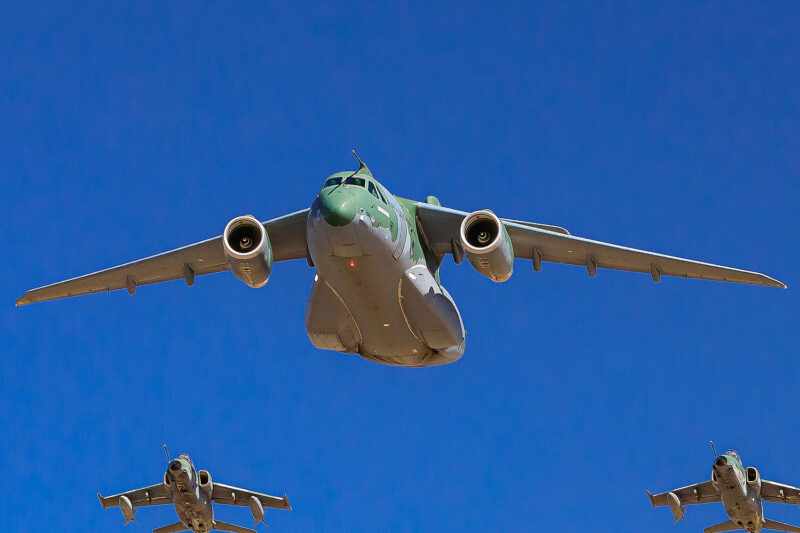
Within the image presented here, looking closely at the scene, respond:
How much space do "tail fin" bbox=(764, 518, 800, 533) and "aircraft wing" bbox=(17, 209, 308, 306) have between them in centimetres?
1438

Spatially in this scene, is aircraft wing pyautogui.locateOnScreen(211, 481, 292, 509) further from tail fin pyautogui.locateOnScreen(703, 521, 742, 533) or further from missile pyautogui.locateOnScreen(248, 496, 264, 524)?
tail fin pyautogui.locateOnScreen(703, 521, 742, 533)

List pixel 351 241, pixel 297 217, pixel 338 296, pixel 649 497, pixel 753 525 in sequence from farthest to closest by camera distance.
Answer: pixel 649 497, pixel 753 525, pixel 297 217, pixel 338 296, pixel 351 241

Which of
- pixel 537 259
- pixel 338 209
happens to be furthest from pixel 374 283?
pixel 537 259

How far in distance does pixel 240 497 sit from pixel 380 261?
14266 mm

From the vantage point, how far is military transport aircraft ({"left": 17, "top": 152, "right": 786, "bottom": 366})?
76.8 feet

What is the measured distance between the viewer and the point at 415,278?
24688 millimetres

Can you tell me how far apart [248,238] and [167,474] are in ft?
38.7

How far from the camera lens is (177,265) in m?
27.6

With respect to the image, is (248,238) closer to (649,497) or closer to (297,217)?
(297,217)

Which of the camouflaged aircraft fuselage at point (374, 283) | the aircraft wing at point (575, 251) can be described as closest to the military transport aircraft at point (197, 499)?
the camouflaged aircraft fuselage at point (374, 283)

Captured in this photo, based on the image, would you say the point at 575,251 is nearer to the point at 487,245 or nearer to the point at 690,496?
the point at 487,245

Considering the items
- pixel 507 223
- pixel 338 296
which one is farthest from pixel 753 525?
pixel 338 296

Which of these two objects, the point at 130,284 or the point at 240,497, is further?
the point at 240,497

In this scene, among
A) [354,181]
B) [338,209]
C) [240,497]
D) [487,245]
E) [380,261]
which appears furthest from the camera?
[240,497]
